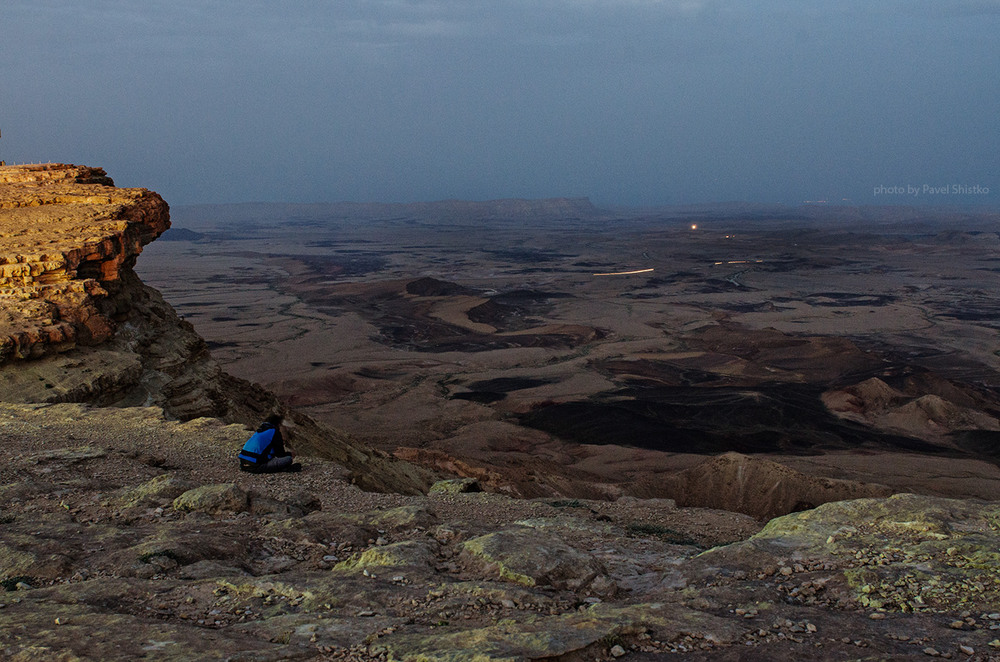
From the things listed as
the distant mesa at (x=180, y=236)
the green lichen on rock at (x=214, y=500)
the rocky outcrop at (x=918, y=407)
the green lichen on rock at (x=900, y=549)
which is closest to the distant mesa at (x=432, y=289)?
the rocky outcrop at (x=918, y=407)

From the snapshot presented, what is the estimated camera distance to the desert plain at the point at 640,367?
73.0ft

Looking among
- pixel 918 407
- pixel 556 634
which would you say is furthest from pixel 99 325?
pixel 918 407

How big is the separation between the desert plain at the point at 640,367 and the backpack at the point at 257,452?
7.25 metres

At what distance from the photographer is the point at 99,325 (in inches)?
514

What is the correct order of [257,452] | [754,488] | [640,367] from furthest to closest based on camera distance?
[640,367], [754,488], [257,452]

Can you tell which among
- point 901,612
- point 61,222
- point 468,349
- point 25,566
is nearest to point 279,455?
point 25,566

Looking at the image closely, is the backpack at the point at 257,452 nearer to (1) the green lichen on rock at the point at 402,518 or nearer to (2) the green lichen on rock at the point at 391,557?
(1) the green lichen on rock at the point at 402,518

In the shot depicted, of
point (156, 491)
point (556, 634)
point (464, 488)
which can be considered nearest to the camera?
point (556, 634)

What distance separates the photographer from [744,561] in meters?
6.13

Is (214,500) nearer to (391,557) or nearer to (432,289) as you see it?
(391,557)

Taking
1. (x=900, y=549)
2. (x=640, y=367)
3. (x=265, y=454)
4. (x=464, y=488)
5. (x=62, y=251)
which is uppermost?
(x=62, y=251)

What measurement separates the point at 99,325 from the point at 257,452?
6159 millimetres

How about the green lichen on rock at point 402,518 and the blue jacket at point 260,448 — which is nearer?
the green lichen on rock at point 402,518

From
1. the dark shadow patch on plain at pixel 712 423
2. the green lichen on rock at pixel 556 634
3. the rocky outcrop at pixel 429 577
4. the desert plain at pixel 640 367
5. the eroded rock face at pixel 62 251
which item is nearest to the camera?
the green lichen on rock at pixel 556 634
